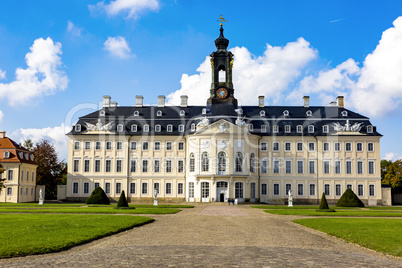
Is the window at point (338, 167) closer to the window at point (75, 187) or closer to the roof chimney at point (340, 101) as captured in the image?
the roof chimney at point (340, 101)

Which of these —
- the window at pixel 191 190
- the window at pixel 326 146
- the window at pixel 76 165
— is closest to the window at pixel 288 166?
the window at pixel 326 146

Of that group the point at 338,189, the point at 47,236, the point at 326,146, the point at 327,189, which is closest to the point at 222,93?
the point at 326,146

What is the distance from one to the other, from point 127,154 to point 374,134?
34946 millimetres

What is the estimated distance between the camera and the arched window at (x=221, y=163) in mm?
56094

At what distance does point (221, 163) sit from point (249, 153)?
435 cm

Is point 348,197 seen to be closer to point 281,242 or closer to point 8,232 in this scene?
point 281,242

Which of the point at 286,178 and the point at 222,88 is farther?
the point at 222,88

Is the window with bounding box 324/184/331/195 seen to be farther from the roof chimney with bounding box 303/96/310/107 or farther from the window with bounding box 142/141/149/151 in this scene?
the window with bounding box 142/141/149/151

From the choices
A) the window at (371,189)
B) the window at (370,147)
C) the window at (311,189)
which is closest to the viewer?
the window at (371,189)

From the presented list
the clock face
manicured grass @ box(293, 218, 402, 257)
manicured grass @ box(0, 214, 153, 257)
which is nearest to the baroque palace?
the clock face

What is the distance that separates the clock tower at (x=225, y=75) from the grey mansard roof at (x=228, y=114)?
239 centimetres

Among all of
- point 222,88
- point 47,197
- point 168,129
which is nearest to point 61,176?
point 47,197

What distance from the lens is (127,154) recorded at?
61.3 m

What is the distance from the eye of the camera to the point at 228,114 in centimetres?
5850
